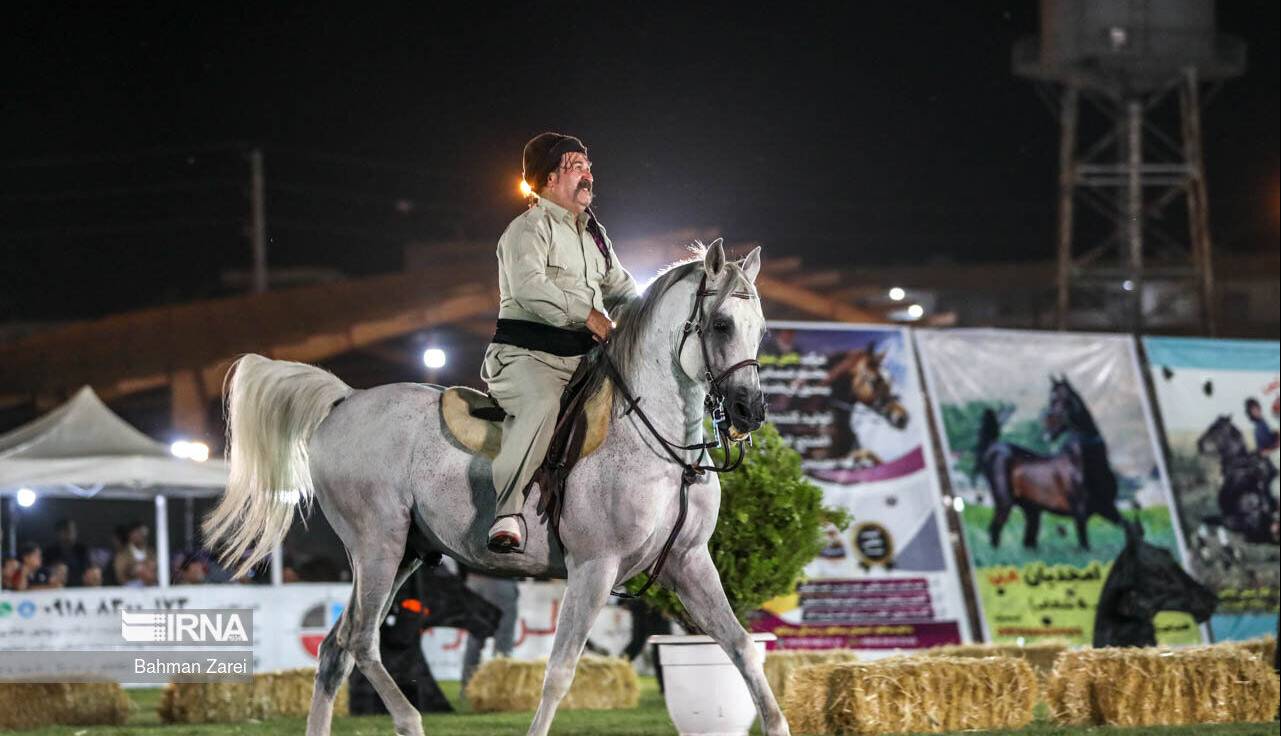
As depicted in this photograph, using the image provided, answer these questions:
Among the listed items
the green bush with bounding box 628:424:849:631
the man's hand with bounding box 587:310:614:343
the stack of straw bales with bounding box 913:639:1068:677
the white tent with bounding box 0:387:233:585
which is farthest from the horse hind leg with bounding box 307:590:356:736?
the white tent with bounding box 0:387:233:585

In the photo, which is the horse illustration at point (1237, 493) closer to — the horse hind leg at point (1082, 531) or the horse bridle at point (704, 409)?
the horse hind leg at point (1082, 531)

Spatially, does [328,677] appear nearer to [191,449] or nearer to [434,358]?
[434,358]

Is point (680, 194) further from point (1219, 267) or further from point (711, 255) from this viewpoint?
point (711, 255)

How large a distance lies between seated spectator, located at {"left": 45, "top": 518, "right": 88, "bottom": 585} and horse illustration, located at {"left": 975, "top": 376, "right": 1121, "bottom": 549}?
32.3ft

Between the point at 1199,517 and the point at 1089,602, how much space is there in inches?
71.8

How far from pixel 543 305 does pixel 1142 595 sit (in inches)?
269

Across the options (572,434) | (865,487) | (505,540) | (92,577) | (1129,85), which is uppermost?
(1129,85)

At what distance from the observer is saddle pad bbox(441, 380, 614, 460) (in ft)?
24.3

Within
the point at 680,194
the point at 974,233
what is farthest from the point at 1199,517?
the point at 974,233

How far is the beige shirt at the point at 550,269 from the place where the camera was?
24.7 ft

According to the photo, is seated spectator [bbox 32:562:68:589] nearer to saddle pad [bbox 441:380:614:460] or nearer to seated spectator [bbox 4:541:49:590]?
seated spectator [bbox 4:541:49:590]

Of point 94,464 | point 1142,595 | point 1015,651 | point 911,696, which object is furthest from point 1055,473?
point 94,464

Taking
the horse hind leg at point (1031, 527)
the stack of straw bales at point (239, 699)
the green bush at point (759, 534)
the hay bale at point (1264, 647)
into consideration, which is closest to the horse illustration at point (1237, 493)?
the horse hind leg at point (1031, 527)

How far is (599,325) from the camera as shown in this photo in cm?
749
